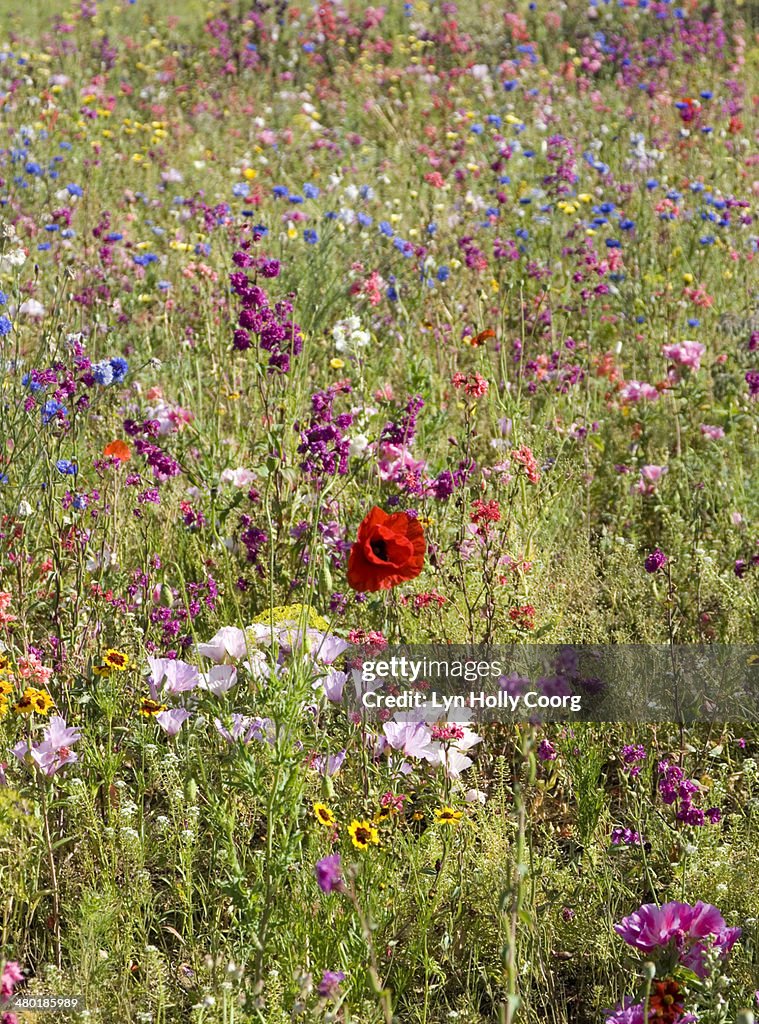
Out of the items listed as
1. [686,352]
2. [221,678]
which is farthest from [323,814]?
[686,352]

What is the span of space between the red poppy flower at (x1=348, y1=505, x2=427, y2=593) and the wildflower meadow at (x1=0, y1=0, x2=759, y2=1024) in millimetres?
15

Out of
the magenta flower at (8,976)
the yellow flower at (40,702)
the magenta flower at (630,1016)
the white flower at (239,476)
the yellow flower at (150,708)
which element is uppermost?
the white flower at (239,476)

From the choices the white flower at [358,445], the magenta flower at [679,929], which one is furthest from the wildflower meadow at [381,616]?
the white flower at [358,445]

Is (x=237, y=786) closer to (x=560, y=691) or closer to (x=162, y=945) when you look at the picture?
(x=162, y=945)

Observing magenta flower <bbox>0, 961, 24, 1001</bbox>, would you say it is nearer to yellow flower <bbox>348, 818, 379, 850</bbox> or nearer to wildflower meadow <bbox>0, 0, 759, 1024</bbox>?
wildflower meadow <bbox>0, 0, 759, 1024</bbox>

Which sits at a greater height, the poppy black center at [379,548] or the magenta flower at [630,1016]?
the poppy black center at [379,548]

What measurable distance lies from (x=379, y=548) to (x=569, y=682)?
0.75m

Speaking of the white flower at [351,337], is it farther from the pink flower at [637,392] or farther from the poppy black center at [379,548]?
the poppy black center at [379,548]

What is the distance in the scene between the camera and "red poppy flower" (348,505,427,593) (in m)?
2.01

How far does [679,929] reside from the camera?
174 centimetres

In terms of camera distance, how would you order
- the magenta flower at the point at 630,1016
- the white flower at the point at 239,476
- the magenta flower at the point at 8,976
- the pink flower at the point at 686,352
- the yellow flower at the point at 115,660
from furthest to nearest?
the pink flower at the point at 686,352, the white flower at the point at 239,476, the yellow flower at the point at 115,660, the magenta flower at the point at 630,1016, the magenta flower at the point at 8,976

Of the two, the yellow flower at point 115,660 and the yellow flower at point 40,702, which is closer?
the yellow flower at point 40,702

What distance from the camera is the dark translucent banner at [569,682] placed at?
8.38ft

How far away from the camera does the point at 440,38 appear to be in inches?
358
